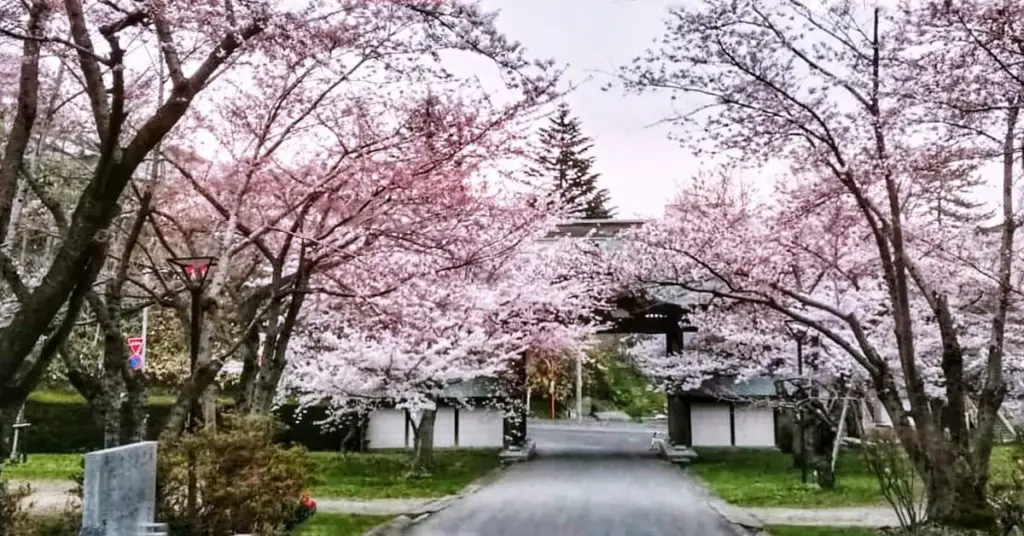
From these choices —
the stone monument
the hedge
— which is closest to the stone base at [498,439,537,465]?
the hedge

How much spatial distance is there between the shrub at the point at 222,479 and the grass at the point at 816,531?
5.63m

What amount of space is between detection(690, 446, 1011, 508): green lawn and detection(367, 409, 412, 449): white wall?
785cm

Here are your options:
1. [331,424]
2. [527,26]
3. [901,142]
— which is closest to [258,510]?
[527,26]

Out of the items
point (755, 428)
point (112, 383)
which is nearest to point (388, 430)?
point (755, 428)

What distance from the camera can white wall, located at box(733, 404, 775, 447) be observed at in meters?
24.0

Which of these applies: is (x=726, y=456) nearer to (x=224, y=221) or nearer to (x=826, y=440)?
(x=826, y=440)

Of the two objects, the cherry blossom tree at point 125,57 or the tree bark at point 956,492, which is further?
the tree bark at point 956,492

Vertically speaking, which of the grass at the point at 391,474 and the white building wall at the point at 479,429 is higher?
the white building wall at the point at 479,429

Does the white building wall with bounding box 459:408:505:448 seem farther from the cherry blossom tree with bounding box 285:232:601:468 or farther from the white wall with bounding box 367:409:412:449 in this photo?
Result: the cherry blossom tree with bounding box 285:232:601:468

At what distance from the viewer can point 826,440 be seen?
1819 cm

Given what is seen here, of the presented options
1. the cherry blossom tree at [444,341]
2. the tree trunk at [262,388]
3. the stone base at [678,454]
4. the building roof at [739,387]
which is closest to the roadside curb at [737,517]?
the cherry blossom tree at [444,341]

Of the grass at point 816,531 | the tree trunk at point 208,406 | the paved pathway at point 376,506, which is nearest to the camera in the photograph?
the tree trunk at point 208,406

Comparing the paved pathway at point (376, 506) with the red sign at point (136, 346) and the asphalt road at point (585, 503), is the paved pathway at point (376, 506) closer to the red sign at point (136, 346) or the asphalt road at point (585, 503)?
the asphalt road at point (585, 503)

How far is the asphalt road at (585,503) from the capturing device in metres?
10.1
